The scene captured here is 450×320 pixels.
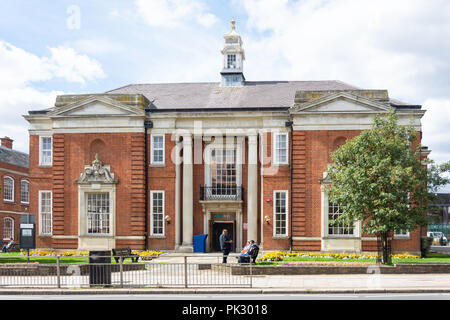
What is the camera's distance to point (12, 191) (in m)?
52.3

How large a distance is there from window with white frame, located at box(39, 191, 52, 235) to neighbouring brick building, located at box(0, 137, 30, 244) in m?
13.4

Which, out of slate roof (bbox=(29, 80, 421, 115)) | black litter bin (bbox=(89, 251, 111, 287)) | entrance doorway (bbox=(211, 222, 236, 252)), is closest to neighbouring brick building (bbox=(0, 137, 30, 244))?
slate roof (bbox=(29, 80, 421, 115))

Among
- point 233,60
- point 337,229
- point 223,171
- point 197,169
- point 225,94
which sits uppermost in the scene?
point 233,60

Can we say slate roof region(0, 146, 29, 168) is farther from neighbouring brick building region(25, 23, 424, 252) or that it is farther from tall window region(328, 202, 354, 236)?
tall window region(328, 202, 354, 236)

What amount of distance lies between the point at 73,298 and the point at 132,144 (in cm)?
1881

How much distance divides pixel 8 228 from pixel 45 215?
56.0 feet

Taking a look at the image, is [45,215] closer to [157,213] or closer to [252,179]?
[157,213]

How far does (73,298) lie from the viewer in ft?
54.9

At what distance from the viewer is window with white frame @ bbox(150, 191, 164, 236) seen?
35.1 m

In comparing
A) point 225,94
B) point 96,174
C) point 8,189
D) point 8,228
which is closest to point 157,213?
point 96,174

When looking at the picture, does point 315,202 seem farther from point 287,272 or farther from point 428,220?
point 287,272

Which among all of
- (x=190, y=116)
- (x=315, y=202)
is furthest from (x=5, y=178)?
(x=315, y=202)

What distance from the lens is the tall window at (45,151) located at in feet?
122

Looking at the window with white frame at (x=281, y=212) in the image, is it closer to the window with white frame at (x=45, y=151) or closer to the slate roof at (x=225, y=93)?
the slate roof at (x=225, y=93)
